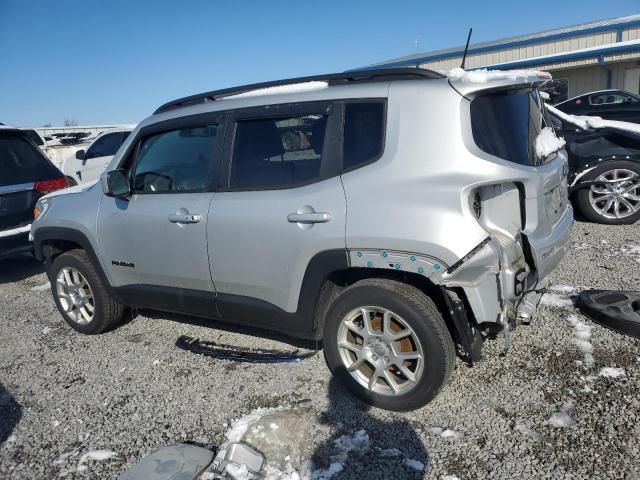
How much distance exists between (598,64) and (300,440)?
1924 centimetres

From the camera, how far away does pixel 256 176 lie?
3316 millimetres

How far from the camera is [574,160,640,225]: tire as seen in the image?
6.39 m

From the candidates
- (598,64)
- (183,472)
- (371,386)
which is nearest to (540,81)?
(371,386)

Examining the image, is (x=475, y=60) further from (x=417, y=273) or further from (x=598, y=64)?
(x=417, y=273)

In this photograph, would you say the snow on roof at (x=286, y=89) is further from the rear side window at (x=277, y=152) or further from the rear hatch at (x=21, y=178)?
the rear hatch at (x=21, y=178)

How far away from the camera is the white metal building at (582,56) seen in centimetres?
1744

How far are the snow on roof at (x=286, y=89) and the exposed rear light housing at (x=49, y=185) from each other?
12.7 feet

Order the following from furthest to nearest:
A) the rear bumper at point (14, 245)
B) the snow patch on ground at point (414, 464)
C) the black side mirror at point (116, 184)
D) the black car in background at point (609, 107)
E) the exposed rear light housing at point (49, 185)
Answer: the black car in background at point (609, 107) < the exposed rear light housing at point (49, 185) < the rear bumper at point (14, 245) < the black side mirror at point (116, 184) < the snow patch on ground at point (414, 464)

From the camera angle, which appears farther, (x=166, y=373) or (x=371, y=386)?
(x=166, y=373)

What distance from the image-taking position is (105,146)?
418 inches

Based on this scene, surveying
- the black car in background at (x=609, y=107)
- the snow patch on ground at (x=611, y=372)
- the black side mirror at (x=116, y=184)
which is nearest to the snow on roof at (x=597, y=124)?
the black car in background at (x=609, y=107)

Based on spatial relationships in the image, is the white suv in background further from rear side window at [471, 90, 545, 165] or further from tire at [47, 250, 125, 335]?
rear side window at [471, 90, 545, 165]

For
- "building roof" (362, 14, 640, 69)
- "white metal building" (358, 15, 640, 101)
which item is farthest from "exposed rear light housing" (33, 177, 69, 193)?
"building roof" (362, 14, 640, 69)

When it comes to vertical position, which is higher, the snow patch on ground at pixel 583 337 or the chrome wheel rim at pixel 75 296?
the chrome wheel rim at pixel 75 296
